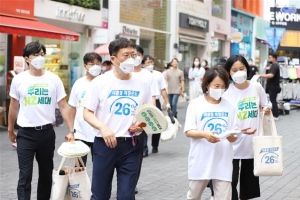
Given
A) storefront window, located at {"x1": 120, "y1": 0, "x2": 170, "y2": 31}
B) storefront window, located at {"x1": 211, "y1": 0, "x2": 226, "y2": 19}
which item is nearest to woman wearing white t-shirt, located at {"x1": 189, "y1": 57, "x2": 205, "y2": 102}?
storefront window, located at {"x1": 120, "y1": 0, "x2": 170, "y2": 31}

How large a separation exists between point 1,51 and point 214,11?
67.1 feet

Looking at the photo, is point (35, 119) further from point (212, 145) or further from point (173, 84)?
point (173, 84)

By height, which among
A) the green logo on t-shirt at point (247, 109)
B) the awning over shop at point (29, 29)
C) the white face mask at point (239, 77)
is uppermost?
the awning over shop at point (29, 29)

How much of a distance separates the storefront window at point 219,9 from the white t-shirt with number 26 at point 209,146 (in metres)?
29.4

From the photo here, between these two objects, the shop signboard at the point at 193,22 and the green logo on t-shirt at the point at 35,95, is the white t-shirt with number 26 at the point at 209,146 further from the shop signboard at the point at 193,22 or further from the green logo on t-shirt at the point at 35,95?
the shop signboard at the point at 193,22

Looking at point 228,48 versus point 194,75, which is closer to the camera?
point 194,75

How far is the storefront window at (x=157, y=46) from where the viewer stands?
26.2 metres

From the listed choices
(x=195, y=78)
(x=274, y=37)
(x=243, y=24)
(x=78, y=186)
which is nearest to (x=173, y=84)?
(x=195, y=78)

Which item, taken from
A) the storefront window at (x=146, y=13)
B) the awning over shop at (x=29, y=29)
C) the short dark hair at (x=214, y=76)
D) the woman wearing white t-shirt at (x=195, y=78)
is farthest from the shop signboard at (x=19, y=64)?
the short dark hair at (x=214, y=76)

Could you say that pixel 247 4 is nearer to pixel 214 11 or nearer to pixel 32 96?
pixel 214 11

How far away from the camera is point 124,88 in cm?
528

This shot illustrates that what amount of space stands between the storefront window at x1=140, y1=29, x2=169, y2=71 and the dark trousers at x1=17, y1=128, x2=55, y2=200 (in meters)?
19.5

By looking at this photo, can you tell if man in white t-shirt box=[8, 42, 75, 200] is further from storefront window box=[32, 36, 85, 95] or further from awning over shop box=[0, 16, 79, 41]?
storefront window box=[32, 36, 85, 95]

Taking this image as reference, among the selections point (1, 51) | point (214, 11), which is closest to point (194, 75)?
point (1, 51)
